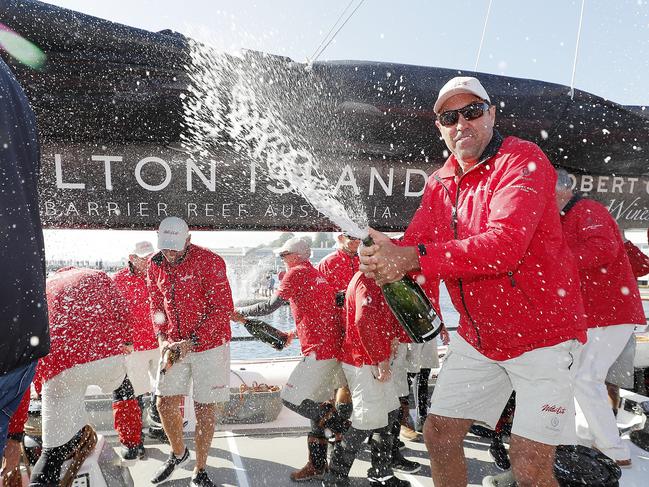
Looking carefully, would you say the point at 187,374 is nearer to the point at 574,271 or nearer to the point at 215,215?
the point at 215,215

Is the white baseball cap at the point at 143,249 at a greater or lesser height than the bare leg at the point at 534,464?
greater

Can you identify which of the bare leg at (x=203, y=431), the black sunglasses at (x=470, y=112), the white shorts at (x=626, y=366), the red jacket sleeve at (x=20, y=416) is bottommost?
the bare leg at (x=203, y=431)

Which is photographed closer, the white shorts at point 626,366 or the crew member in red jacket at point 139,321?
the white shorts at point 626,366

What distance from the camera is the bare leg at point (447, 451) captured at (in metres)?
2.25

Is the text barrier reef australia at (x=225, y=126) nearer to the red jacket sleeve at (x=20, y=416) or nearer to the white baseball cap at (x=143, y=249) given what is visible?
the red jacket sleeve at (x=20, y=416)

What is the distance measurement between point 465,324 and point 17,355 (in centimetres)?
187

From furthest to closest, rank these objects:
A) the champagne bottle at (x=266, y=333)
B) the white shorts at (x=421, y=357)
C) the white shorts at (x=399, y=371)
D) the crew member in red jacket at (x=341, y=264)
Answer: the crew member in red jacket at (x=341, y=264) → the white shorts at (x=421, y=357) → the champagne bottle at (x=266, y=333) → the white shorts at (x=399, y=371)

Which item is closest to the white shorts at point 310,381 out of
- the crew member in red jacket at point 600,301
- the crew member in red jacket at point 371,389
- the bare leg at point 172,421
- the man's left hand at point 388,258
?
the crew member in red jacket at point 371,389

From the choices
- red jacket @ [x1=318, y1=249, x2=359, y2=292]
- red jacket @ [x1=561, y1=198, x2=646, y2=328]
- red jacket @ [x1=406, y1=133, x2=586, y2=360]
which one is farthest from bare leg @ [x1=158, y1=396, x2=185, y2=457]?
red jacket @ [x1=561, y1=198, x2=646, y2=328]

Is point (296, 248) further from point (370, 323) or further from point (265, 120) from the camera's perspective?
point (265, 120)

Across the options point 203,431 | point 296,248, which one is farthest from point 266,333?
point 203,431

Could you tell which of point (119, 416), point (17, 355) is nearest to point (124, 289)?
point (119, 416)

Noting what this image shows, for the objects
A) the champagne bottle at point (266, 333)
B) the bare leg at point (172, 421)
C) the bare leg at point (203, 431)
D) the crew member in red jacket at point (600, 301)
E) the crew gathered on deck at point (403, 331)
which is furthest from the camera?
the champagne bottle at point (266, 333)

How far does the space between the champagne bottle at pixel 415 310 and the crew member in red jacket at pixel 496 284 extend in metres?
0.16
